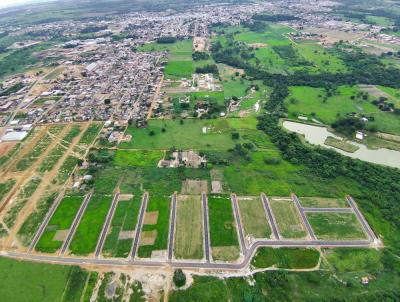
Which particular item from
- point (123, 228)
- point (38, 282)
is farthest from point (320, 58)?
point (38, 282)

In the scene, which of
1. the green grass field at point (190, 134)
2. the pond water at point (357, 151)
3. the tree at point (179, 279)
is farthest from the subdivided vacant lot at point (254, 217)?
the pond water at point (357, 151)

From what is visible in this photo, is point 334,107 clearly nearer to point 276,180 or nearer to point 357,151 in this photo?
point 357,151

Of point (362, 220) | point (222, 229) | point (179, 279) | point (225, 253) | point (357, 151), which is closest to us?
point (179, 279)

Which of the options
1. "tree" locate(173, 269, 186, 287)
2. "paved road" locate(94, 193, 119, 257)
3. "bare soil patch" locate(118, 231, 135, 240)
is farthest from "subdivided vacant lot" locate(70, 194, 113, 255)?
"tree" locate(173, 269, 186, 287)

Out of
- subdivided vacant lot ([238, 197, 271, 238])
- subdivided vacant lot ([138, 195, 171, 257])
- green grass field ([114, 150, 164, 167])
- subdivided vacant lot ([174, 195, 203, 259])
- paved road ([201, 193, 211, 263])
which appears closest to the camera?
paved road ([201, 193, 211, 263])

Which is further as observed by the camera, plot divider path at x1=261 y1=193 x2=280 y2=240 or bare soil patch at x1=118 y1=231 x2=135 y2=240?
plot divider path at x1=261 y1=193 x2=280 y2=240

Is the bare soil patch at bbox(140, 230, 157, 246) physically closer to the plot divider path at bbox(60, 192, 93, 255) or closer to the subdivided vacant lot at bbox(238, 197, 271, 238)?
the plot divider path at bbox(60, 192, 93, 255)
